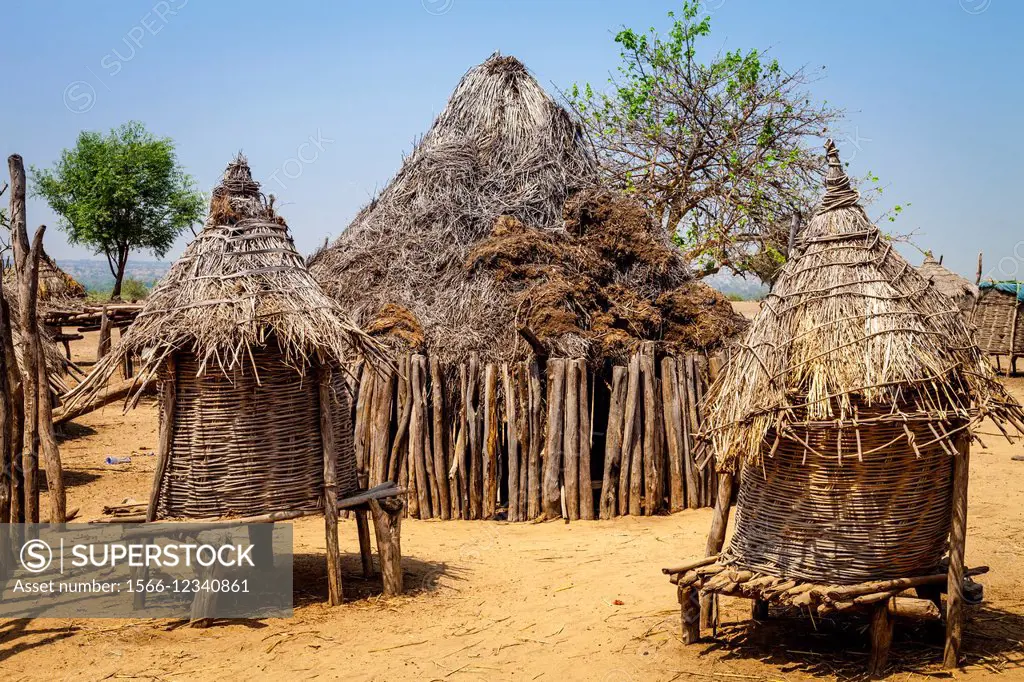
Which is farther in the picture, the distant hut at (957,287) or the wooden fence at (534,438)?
the distant hut at (957,287)

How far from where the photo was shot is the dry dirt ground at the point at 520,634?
5039 millimetres

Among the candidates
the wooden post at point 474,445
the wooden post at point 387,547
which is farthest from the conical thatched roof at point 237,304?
the wooden post at point 474,445

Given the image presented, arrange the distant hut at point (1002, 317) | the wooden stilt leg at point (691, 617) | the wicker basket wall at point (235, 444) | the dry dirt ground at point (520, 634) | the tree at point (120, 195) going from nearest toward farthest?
the dry dirt ground at point (520, 634) → the wooden stilt leg at point (691, 617) → the wicker basket wall at point (235, 444) → the distant hut at point (1002, 317) → the tree at point (120, 195)

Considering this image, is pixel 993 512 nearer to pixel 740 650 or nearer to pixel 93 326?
pixel 740 650

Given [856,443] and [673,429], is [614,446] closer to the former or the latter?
[673,429]

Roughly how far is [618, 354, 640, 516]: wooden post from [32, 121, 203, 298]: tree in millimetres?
24393

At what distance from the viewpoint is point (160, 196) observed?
30422 mm

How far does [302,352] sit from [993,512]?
6.10 meters

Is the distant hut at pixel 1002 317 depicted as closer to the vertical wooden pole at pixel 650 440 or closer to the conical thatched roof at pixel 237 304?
the vertical wooden pole at pixel 650 440

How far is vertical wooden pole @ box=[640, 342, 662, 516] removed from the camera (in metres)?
8.73

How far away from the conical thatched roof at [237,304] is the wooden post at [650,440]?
10.6ft

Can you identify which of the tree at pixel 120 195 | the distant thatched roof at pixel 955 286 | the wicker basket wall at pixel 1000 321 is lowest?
the wicker basket wall at pixel 1000 321

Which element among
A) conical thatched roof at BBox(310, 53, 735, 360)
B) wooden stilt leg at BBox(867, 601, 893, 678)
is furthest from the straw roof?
conical thatched roof at BBox(310, 53, 735, 360)

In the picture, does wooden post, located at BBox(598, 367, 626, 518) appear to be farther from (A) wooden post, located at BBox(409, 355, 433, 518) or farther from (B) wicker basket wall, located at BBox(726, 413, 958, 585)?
(B) wicker basket wall, located at BBox(726, 413, 958, 585)
